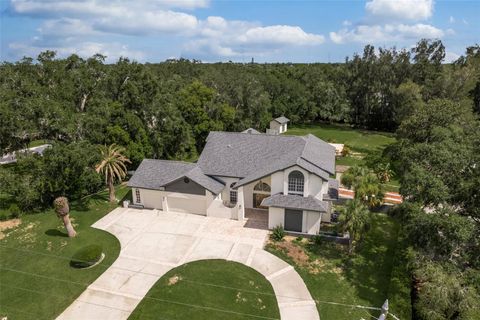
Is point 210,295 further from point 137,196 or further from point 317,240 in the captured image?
point 137,196

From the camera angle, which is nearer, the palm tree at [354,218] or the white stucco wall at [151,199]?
the palm tree at [354,218]

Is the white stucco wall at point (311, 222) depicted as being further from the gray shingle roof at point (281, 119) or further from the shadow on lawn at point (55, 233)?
the gray shingle roof at point (281, 119)

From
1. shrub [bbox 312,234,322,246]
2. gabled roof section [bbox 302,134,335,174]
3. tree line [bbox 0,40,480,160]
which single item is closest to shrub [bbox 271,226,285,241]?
shrub [bbox 312,234,322,246]

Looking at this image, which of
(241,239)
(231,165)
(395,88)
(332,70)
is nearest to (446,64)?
(395,88)

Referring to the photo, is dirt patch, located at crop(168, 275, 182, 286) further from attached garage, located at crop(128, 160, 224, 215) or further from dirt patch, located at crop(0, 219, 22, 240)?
dirt patch, located at crop(0, 219, 22, 240)

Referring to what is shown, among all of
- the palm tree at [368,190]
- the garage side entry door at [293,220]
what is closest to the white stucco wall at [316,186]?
the garage side entry door at [293,220]

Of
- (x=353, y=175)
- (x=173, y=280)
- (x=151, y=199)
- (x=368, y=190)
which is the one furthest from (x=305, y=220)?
(x=151, y=199)
